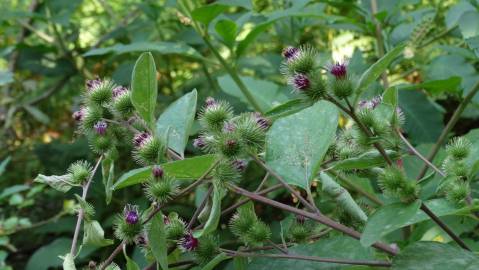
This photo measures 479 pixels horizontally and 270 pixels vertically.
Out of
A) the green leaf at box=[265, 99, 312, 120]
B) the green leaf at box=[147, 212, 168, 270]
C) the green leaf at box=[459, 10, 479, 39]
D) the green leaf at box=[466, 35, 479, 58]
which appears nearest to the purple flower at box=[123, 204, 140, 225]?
the green leaf at box=[147, 212, 168, 270]

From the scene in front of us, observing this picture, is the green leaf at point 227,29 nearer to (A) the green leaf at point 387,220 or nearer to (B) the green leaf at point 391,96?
(B) the green leaf at point 391,96

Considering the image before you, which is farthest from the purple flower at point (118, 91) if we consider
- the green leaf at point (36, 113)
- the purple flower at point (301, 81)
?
the green leaf at point (36, 113)

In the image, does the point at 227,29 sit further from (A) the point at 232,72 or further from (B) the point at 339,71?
(B) the point at 339,71

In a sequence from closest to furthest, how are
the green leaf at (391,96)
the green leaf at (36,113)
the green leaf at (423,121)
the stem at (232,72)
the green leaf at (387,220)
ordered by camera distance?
1. the green leaf at (387,220)
2. the green leaf at (391,96)
3. the stem at (232,72)
4. the green leaf at (423,121)
5. the green leaf at (36,113)

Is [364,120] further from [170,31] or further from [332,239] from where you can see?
[170,31]

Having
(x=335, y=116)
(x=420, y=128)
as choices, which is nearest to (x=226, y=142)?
(x=335, y=116)

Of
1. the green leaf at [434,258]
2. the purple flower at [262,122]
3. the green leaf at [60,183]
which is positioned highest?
the purple flower at [262,122]

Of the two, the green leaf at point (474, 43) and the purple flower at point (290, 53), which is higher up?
the purple flower at point (290, 53)
